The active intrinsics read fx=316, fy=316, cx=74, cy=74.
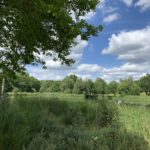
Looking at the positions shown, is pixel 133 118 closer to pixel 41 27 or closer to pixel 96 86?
pixel 41 27

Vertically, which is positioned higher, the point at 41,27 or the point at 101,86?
the point at 101,86

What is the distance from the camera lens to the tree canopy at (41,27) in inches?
292

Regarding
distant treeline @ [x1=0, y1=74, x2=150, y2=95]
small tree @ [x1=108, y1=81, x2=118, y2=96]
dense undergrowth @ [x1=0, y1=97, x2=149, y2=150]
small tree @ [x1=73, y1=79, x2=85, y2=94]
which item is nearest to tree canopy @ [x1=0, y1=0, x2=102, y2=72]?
dense undergrowth @ [x1=0, y1=97, x2=149, y2=150]

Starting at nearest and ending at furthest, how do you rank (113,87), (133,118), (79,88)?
(133,118), (79,88), (113,87)

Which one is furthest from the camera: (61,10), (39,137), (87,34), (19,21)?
(87,34)

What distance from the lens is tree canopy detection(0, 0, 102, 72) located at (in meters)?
7.41

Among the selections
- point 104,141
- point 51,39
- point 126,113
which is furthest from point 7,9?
point 126,113

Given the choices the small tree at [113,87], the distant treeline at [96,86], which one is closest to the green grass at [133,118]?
the distant treeline at [96,86]

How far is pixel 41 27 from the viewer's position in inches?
335

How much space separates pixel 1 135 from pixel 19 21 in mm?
3162

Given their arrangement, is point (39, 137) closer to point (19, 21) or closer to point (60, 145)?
point (60, 145)

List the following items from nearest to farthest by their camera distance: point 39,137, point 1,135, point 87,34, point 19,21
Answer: point 1,135
point 39,137
point 19,21
point 87,34

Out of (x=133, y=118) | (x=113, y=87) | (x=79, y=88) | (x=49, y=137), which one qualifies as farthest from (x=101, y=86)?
(x=49, y=137)

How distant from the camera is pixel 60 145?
5.98 metres
